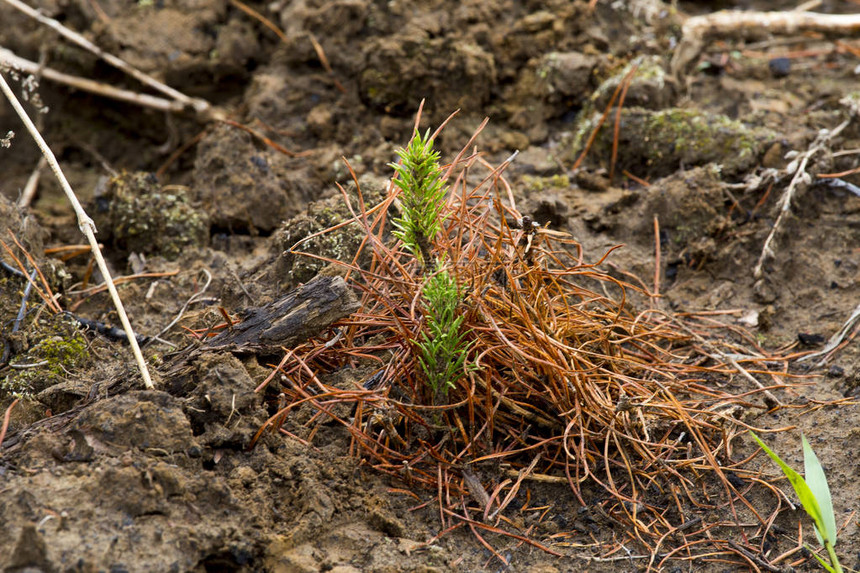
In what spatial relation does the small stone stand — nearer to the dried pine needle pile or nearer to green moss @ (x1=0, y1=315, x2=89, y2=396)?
the dried pine needle pile

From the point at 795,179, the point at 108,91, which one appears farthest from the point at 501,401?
the point at 108,91

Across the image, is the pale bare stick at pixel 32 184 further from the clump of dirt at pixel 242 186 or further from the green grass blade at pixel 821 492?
the green grass blade at pixel 821 492

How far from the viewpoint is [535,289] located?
2.73 meters

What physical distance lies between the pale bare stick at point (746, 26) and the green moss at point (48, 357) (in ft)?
11.8

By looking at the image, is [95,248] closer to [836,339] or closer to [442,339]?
[442,339]

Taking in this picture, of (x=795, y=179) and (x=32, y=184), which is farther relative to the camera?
(x=32, y=184)

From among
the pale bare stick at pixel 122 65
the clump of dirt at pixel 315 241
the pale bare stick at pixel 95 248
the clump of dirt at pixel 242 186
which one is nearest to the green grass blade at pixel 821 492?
the clump of dirt at pixel 315 241

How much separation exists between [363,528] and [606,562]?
30.0 inches

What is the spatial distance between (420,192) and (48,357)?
1.59 m

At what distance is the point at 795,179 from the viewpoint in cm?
369

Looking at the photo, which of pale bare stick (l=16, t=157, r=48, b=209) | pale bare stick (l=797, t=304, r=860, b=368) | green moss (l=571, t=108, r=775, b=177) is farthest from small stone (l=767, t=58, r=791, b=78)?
pale bare stick (l=16, t=157, r=48, b=209)

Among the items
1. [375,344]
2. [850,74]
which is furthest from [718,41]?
[375,344]

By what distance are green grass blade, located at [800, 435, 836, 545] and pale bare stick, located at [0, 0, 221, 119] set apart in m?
3.78

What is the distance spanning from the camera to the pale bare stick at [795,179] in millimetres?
3596
